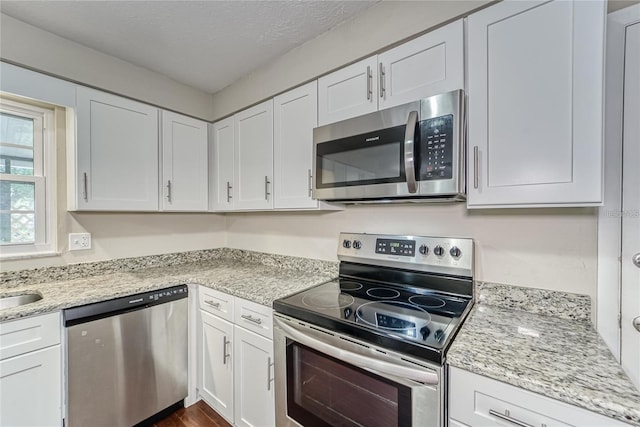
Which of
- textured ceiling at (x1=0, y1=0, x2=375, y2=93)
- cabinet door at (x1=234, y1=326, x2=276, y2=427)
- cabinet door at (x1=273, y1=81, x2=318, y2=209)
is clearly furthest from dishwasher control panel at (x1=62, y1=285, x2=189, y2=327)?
textured ceiling at (x1=0, y1=0, x2=375, y2=93)

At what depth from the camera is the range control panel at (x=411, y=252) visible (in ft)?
4.39

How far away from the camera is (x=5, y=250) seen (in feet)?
5.43

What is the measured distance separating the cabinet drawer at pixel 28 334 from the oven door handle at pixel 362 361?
1.15m

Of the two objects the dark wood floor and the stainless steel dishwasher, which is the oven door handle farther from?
the dark wood floor

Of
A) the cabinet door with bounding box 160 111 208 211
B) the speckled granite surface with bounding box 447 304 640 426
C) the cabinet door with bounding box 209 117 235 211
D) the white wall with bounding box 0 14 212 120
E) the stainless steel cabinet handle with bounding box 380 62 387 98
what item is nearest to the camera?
the speckled granite surface with bounding box 447 304 640 426

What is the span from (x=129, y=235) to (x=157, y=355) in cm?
97

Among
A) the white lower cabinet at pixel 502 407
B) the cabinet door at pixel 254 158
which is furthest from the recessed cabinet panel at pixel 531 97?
the cabinet door at pixel 254 158

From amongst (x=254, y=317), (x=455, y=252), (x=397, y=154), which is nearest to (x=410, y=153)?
(x=397, y=154)

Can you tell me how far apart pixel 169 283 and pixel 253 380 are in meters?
0.81

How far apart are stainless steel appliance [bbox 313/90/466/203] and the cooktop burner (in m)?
0.34

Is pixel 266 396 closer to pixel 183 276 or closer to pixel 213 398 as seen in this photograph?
pixel 213 398

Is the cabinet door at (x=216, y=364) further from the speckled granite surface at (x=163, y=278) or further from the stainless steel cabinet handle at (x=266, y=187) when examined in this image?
the stainless steel cabinet handle at (x=266, y=187)

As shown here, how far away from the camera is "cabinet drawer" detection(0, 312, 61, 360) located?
1.25 meters

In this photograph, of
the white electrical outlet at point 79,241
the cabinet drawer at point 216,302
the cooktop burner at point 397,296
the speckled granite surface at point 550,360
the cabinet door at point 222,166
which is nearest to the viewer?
the speckled granite surface at point 550,360
